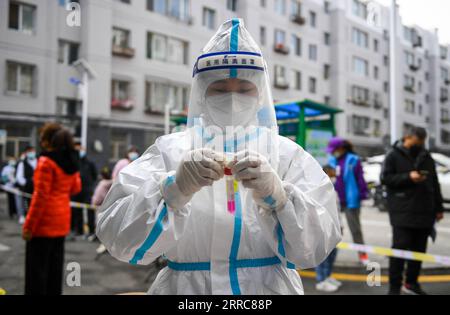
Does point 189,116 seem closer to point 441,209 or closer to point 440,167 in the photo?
point 441,209

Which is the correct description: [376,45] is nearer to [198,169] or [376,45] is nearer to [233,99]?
[233,99]

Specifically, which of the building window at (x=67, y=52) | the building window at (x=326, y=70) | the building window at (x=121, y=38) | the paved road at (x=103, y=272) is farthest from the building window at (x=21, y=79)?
the building window at (x=326, y=70)

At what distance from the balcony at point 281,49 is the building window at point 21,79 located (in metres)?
11.4

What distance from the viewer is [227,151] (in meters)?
1.19

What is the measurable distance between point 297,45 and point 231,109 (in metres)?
21.2

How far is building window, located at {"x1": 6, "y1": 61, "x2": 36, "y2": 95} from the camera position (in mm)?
11642

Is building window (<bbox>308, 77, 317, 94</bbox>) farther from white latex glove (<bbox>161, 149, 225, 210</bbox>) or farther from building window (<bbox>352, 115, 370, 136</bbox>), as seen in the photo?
white latex glove (<bbox>161, 149, 225, 210</bbox>)

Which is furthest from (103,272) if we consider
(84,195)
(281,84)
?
(281,84)

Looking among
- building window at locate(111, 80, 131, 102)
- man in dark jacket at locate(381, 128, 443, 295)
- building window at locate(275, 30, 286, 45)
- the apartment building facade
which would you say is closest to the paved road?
man in dark jacket at locate(381, 128, 443, 295)

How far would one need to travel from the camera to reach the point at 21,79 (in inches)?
488

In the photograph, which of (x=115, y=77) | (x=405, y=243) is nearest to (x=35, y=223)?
(x=405, y=243)

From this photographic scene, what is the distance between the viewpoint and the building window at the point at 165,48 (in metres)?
16.3

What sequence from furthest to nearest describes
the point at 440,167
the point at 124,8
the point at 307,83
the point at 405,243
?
the point at 307,83 < the point at 124,8 < the point at 440,167 < the point at 405,243
